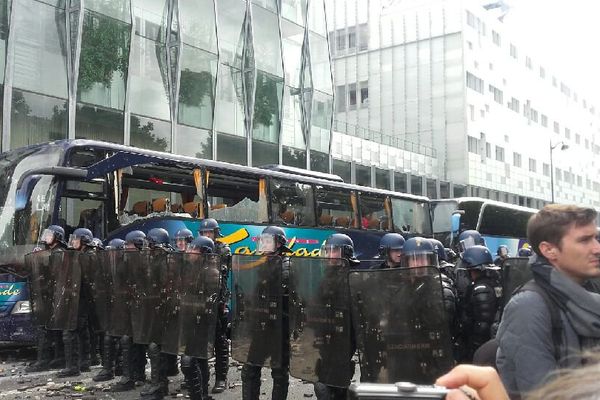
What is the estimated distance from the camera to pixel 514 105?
50.9 metres

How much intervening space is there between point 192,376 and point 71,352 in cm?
277

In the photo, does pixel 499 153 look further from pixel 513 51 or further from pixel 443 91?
pixel 513 51

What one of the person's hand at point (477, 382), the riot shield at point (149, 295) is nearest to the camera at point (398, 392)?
the person's hand at point (477, 382)

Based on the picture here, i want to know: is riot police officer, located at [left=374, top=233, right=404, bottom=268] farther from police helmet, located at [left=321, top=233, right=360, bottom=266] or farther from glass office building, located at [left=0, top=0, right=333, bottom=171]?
glass office building, located at [left=0, top=0, right=333, bottom=171]

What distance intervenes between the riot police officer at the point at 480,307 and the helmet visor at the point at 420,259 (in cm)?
34

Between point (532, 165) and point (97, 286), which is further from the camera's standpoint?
point (532, 165)

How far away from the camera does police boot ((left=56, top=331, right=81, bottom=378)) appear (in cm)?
776

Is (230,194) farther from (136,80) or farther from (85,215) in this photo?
(136,80)

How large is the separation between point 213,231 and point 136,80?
11132 millimetres

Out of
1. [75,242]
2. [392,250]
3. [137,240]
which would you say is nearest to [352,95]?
[137,240]

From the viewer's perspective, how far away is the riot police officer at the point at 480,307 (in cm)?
439

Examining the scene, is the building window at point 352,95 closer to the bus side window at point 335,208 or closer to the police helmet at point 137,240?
the bus side window at point 335,208

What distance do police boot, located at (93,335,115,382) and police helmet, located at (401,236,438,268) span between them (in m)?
4.29

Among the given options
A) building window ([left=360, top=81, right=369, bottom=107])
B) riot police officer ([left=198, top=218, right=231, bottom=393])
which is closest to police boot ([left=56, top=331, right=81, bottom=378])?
riot police officer ([left=198, top=218, right=231, bottom=393])
